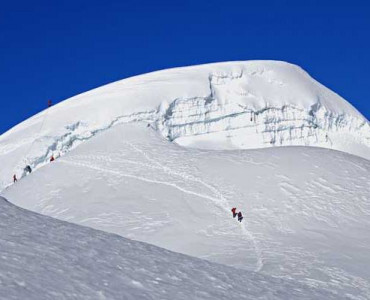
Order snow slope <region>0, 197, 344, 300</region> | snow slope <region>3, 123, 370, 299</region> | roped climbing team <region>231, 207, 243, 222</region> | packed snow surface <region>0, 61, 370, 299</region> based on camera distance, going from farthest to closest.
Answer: roped climbing team <region>231, 207, 243, 222</region>, snow slope <region>3, 123, 370, 299</region>, packed snow surface <region>0, 61, 370, 299</region>, snow slope <region>0, 197, 344, 300</region>

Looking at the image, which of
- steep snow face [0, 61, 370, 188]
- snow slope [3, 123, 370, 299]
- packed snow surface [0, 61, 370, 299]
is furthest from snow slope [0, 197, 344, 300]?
steep snow face [0, 61, 370, 188]

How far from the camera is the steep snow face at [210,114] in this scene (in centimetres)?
5516

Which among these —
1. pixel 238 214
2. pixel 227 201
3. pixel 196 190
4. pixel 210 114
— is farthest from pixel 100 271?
pixel 210 114

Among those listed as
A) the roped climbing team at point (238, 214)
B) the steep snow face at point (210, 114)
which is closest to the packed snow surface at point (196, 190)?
the steep snow face at point (210, 114)

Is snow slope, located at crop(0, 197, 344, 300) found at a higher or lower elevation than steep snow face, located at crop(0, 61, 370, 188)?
lower

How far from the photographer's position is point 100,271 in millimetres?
8633

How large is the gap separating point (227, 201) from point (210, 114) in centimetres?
3013

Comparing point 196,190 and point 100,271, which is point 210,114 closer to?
point 196,190

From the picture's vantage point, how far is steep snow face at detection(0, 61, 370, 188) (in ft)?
181

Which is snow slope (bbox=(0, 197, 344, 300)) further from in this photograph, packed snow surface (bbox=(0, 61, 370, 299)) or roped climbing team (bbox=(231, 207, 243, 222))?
roped climbing team (bbox=(231, 207, 243, 222))

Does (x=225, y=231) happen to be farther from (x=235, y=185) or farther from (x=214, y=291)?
(x=214, y=291)

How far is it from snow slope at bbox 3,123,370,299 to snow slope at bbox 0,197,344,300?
7.23 metres

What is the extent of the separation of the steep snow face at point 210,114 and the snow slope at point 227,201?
1243 cm

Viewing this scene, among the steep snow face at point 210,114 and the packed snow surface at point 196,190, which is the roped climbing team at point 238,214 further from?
the steep snow face at point 210,114
